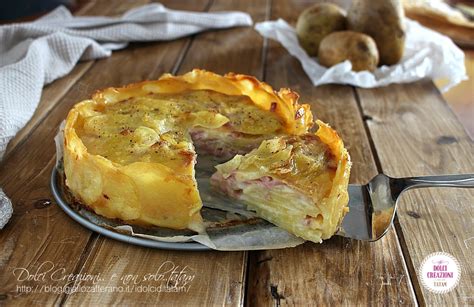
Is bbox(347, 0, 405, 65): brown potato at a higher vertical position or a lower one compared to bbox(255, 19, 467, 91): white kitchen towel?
higher

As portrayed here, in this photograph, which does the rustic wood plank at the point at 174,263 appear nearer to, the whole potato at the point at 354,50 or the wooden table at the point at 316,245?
the wooden table at the point at 316,245

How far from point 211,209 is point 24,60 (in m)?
0.97

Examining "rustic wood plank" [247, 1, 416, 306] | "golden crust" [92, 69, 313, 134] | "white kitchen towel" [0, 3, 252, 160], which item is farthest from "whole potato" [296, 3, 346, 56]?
"rustic wood plank" [247, 1, 416, 306]

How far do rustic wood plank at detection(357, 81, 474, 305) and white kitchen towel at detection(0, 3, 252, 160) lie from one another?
86cm

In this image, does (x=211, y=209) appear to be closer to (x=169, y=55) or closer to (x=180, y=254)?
(x=180, y=254)

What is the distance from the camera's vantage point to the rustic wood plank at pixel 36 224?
3.58 feet

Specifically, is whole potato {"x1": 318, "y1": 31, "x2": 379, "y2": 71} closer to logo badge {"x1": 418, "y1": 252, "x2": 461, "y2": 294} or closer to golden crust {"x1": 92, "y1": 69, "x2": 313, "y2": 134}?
golden crust {"x1": 92, "y1": 69, "x2": 313, "y2": 134}

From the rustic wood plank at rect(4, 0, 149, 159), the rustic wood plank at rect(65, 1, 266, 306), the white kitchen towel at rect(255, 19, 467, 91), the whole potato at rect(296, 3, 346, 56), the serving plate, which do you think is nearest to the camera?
the rustic wood plank at rect(65, 1, 266, 306)

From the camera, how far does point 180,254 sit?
1.16m

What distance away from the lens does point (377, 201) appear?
4.29ft

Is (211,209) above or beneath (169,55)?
above

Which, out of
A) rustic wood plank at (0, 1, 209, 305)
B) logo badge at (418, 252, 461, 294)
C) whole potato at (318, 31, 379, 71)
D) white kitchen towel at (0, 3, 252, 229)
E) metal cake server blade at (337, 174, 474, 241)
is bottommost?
white kitchen towel at (0, 3, 252, 229)

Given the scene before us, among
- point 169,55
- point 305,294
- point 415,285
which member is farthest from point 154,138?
point 169,55

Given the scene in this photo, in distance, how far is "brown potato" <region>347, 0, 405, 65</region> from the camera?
2.12 metres
